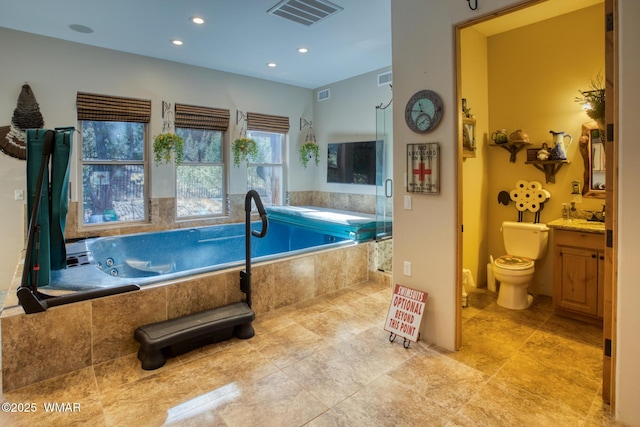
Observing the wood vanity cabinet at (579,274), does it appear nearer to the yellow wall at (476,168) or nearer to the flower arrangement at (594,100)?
the yellow wall at (476,168)

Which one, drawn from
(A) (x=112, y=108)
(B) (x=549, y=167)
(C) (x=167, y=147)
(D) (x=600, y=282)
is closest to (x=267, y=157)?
(C) (x=167, y=147)

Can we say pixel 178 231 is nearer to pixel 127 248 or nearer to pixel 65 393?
pixel 127 248

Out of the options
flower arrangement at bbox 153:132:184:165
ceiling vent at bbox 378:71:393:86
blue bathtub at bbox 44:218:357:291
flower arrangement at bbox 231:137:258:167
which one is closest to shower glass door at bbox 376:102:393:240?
blue bathtub at bbox 44:218:357:291

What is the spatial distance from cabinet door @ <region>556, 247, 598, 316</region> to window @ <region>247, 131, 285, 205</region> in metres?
4.26

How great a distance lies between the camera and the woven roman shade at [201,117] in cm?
512

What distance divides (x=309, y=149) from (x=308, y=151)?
0.13 ft

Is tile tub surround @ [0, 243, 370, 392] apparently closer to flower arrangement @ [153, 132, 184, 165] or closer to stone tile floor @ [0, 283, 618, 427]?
stone tile floor @ [0, 283, 618, 427]

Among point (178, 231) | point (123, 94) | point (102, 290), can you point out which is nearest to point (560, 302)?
point (102, 290)

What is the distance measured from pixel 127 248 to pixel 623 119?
4829 mm

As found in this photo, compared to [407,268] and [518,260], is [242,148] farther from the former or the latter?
[518,260]

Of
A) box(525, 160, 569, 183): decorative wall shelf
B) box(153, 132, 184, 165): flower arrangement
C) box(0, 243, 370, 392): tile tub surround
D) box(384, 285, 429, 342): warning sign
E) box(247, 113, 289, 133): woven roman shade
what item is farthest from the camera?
box(247, 113, 289, 133): woven roman shade

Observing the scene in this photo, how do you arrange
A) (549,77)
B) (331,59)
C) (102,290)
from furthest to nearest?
1. (331,59)
2. (549,77)
3. (102,290)

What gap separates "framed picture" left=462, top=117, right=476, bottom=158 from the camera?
3.65 metres

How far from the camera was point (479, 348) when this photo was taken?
110 inches
